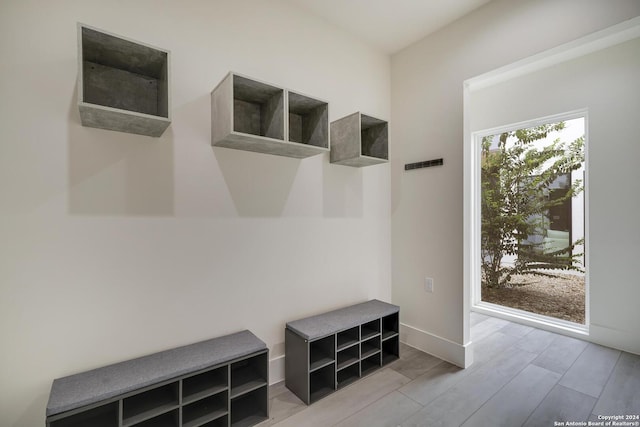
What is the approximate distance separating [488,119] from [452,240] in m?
2.03

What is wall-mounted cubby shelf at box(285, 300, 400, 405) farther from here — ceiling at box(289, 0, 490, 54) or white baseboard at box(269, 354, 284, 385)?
ceiling at box(289, 0, 490, 54)

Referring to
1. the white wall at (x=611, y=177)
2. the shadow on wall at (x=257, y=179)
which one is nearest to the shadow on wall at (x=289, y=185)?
the shadow on wall at (x=257, y=179)

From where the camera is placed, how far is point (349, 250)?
266 cm

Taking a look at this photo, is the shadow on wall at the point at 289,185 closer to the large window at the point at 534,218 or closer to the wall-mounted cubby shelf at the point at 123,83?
the wall-mounted cubby shelf at the point at 123,83

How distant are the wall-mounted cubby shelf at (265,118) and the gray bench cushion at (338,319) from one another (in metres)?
1.23

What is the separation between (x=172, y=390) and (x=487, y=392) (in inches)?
80.6

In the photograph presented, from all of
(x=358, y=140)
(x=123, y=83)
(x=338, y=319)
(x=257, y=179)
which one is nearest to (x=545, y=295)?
(x=338, y=319)

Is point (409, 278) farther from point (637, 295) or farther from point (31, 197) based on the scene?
point (31, 197)

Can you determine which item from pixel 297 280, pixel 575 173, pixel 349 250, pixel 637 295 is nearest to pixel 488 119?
pixel 575 173

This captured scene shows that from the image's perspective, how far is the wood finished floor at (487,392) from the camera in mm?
1807

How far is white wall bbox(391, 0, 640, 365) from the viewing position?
2145 mm

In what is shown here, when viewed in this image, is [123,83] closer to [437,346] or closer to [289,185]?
[289,185]

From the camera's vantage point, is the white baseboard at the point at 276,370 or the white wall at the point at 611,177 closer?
the white baseboard at the point at 276,370

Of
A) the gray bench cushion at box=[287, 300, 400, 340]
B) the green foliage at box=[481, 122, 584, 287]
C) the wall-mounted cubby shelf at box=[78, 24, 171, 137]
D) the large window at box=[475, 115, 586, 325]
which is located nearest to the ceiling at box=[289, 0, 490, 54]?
the wall-mounted cubby shelf at box=[78, 24, 171, 137]
